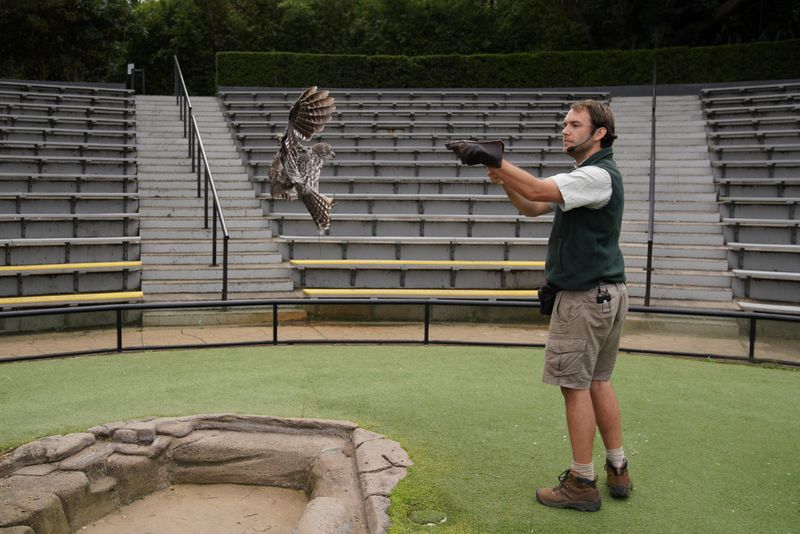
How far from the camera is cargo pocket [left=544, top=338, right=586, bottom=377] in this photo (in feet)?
9.82

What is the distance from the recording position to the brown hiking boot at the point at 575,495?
3029mm

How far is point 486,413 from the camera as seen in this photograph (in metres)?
4.29

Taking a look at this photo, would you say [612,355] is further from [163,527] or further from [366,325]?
[366,325]

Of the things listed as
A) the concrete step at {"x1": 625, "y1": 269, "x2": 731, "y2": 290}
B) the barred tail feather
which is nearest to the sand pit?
the barred tail feather

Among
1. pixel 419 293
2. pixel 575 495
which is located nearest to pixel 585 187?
pixel 575 495

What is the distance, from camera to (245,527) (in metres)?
3.44

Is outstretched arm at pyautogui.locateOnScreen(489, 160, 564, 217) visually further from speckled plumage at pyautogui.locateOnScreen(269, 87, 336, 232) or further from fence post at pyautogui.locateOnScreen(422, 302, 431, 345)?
fence post at pyautogui.locateOnScreen(422, 302, 431, 345)

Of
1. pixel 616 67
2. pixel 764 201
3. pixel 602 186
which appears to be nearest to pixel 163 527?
pixel 602 186

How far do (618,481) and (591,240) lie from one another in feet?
3.42

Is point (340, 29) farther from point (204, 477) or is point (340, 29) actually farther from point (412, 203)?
point (204, 477)

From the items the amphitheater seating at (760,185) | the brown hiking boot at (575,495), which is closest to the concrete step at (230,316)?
the brown hiking boot at (575,495)

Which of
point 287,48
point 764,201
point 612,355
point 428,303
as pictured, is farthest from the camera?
point 287,48

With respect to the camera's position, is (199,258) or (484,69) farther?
(484,69)

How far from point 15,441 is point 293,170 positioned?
2418 millimetres
